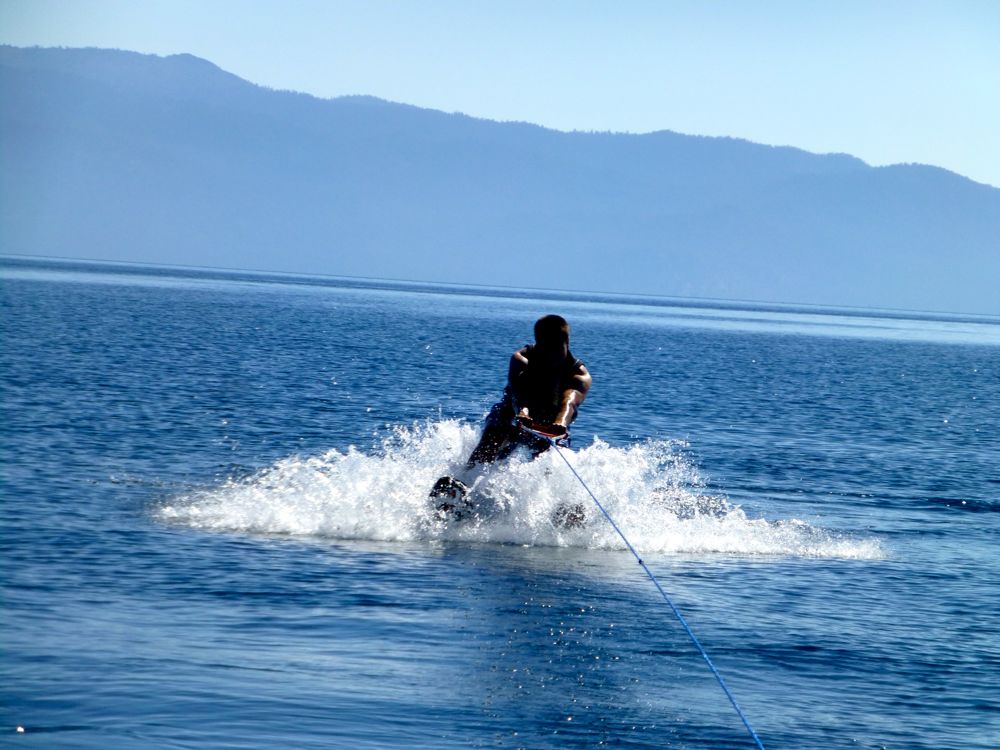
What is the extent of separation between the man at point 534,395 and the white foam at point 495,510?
23cm

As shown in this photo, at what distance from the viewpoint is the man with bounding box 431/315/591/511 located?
15172 mm

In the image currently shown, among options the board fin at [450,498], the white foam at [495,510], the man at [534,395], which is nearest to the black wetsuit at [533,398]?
the man at [534,395]

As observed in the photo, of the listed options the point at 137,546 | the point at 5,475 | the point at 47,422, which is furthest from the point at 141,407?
the point at 137,546

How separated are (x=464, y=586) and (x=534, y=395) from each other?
3358 mm

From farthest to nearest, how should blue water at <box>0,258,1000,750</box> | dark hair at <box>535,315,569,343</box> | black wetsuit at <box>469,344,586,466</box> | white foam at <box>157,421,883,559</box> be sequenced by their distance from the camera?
1. black wetsuit at <box>469,344,586,466</box>
2. dark hair at <box>535,315,569,343</box>
3. white foam at <box>157,421,883,559</box>
4. blue water at <box>0,258,1000,750</box>

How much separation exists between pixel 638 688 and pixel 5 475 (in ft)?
32.1

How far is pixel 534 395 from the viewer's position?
15.4 m

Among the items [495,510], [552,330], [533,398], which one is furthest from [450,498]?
[552,330]

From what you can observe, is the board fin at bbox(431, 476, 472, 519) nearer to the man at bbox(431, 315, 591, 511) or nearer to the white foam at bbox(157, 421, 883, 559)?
the man at bbox(431, 315, 591, 511)

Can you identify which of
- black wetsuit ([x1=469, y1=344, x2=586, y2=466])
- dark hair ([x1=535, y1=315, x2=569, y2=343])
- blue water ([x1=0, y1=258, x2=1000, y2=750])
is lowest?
blue water ([x1=0, y1=258, x2=1000, y2=750])

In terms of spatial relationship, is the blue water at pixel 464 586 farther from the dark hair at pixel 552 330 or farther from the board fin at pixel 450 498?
the dark hair at pixel 552 330

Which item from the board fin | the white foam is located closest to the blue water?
the white foam

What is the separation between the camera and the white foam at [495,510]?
49.5 feet

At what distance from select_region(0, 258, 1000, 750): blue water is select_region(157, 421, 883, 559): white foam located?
0.12ft
